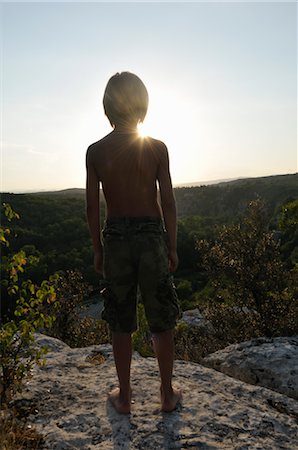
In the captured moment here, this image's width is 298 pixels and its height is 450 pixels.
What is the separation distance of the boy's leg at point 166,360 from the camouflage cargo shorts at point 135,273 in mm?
80

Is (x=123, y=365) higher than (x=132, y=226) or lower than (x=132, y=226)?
lower

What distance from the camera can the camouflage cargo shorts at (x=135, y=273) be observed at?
11.5 feet

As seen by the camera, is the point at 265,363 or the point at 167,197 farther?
the point at 265,363

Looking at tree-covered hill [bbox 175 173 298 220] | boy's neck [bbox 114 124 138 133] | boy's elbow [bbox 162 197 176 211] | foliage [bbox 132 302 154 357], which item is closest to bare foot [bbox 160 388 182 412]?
boy's elbow [bbox 162 197 176 211]

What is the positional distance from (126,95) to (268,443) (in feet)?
10.0

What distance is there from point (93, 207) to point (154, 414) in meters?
1.91

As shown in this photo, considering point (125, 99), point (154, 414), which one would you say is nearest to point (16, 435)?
point (154, 414)

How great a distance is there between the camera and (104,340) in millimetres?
9531

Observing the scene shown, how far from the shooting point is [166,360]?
3584 millimetres

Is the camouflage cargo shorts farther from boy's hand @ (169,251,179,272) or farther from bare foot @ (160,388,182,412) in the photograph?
bare foot @ (160,388,182,412)

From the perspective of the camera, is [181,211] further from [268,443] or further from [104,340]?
[268,443]

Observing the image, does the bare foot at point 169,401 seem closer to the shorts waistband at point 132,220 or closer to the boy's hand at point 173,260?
the boy's hand at point 173,260

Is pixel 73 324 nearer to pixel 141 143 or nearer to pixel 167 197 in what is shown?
pixel 167 197

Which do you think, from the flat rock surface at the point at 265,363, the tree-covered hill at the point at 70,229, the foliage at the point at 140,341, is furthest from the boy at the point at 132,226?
the tree-covered hill at the point at 70,229
